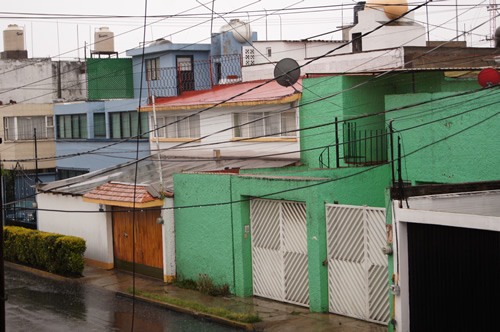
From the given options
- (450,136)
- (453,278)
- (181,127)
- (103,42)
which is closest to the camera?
(453,278)

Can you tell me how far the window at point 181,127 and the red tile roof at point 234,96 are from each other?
554 mm

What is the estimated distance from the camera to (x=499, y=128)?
18.8 m

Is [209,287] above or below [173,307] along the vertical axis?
above

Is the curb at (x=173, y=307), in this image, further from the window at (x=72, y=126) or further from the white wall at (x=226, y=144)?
the window at (x=72, y=126)

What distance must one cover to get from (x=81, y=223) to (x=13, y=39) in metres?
23.7

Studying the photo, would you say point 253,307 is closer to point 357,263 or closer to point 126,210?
point 357,263

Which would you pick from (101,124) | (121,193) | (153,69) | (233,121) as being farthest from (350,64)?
(101,124)

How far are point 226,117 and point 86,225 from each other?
222 inches

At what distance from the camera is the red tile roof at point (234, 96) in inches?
1046

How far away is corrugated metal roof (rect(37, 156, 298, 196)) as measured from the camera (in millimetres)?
26906

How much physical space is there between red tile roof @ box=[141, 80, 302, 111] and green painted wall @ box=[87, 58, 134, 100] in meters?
6.75

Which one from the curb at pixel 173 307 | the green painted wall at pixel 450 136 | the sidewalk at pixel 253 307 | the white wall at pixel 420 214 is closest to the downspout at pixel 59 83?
the curb at pixel 173 307

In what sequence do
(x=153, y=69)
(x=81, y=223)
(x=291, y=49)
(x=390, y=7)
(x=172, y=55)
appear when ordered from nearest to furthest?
(x=81, y=223) → (x=390, y=7) → (x=172, y=55) → (x=153, y=69) → (x=291, y=49)

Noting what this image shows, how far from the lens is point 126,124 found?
35094 mm
